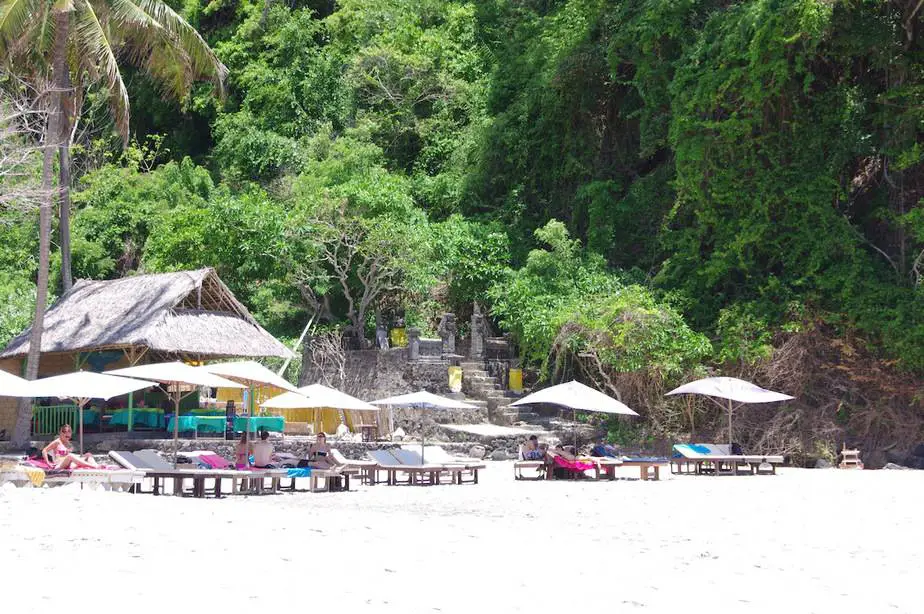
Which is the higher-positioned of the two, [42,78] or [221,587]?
[42,78]

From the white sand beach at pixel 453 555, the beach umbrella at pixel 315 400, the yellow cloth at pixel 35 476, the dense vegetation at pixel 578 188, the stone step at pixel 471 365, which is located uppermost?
the dense vegetation at pixel 578 188

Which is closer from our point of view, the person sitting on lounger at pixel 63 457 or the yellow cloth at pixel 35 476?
the yellow cloth at pixel 35 476

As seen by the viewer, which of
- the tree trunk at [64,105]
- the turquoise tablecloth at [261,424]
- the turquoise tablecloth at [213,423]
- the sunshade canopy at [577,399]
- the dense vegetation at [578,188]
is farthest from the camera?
the dense vegetation at [578,188]

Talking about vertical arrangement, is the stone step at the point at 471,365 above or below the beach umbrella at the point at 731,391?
above

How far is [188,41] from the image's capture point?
24031 mm

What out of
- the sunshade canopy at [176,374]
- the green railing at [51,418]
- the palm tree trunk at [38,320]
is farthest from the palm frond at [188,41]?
the sunshade canopy at [176,374]

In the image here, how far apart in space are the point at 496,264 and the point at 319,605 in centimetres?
2417

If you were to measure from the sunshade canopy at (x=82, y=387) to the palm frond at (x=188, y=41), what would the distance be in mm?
9037

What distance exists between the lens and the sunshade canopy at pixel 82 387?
16703 mm

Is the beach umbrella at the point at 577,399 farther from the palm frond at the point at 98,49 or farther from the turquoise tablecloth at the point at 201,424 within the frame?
the palm frond at the point at 98,49

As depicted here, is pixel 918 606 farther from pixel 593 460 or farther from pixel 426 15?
pixel 426 15

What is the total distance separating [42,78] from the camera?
24359 millimetres

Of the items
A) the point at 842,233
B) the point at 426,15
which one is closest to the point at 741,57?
the point at 842,233

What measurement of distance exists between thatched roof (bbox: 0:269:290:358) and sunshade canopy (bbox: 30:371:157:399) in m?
4.76
